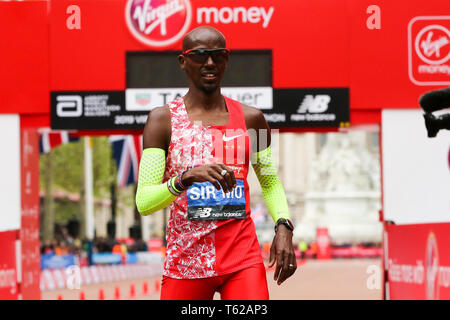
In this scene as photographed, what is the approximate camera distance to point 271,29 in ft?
39.4

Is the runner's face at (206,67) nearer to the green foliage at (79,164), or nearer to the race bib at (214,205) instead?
the race bib at (214,205)

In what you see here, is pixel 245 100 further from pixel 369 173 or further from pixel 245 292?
pixel 369 173

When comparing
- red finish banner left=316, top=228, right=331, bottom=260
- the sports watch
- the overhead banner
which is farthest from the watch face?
red finish banner left=316, top=228, right=331, bottom=260

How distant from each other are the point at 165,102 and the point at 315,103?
6.18 ft

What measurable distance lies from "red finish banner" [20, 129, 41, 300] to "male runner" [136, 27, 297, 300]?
28.0 feet

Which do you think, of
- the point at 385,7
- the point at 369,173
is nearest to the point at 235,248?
the point at 385,7

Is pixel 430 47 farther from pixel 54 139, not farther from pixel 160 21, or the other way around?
pixel 54 139

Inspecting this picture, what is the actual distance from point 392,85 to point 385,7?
0.99 metres

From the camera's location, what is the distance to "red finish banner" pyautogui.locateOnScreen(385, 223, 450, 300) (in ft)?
30.6

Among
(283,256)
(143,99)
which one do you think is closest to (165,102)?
(143,99)

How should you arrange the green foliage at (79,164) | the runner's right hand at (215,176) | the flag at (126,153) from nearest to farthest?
the runner's right hand at (215,176)
the flag at (126,153)
the green foliage at (79,164)

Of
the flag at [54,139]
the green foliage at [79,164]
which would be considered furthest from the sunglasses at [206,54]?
the green foliage at [79,164]

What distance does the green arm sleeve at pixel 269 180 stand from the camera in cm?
450

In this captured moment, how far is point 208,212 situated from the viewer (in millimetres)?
4328
